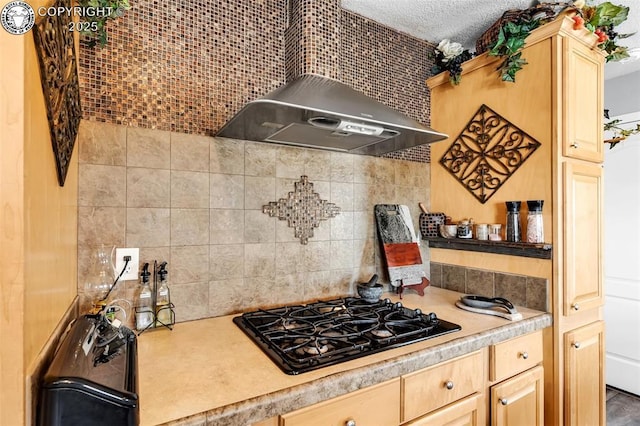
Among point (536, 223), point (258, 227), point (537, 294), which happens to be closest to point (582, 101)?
point (536, 223)

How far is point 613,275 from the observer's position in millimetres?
2820

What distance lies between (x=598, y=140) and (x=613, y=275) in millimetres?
1603

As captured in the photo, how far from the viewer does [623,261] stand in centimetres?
277

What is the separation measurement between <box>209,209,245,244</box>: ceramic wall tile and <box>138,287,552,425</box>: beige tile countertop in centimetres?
36

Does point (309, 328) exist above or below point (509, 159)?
→ below

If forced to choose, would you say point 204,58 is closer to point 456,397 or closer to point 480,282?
point 456,397

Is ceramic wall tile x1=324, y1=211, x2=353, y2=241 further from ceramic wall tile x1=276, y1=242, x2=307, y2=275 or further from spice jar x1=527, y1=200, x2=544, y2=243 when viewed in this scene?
spice jar x1=527, y1=200, x2=544, y2=243

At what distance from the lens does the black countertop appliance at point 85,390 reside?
2.03 feet

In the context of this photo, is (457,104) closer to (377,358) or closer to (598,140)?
(598,140)

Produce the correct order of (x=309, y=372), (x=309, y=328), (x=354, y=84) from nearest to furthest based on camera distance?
(x=309, y=372) < (x=309, y=328) < (x=354, y=84)

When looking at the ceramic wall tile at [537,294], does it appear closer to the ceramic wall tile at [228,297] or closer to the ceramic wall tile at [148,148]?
the ceramic wall tile at [228,297]

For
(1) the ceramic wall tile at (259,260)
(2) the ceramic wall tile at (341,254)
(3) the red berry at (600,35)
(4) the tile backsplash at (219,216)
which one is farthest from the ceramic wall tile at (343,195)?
(3) the red berry at (600,35)

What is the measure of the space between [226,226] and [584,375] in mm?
1981

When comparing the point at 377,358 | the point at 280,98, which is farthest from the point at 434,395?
the point at 280,98
